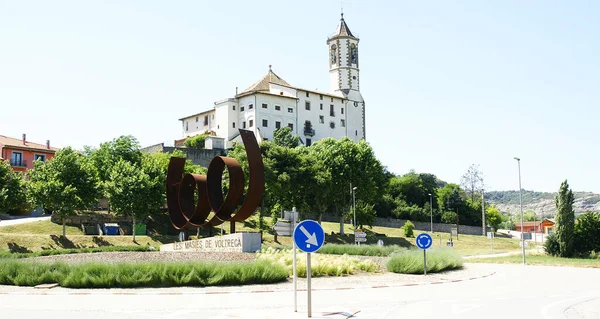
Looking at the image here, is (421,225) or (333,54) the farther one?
(333,54)

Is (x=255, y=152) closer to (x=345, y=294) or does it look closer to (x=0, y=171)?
(x=345, y=294)

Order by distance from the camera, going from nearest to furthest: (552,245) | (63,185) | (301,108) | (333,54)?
(552,245) → (63,185) → (301,108) → (333,54)

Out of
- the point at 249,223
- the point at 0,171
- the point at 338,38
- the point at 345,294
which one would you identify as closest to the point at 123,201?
the point at 0,171

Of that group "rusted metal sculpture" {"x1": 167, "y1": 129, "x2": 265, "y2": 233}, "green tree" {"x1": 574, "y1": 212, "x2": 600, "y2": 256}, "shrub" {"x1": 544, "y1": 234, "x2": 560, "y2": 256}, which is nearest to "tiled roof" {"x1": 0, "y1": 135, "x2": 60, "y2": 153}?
"rusted metal sculpture" {"x1": 167, "y1": 129, "x2": 265, "y2": 233}

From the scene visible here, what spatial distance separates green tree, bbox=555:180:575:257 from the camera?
46.8 meters

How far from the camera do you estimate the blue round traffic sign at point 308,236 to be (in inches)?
475

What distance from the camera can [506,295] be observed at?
17.2 metres

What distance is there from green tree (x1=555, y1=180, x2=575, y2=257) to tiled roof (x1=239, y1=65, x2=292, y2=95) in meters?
56.7

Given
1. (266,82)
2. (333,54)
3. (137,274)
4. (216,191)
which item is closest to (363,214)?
(266,82)

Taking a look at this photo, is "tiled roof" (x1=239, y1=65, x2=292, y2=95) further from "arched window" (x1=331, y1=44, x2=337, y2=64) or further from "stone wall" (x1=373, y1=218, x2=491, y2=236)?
"stone wall" (x1=373, y1=218, x2=491, y2=236)

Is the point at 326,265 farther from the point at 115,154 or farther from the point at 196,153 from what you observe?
the point at 196,153

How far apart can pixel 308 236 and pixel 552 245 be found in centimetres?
4113

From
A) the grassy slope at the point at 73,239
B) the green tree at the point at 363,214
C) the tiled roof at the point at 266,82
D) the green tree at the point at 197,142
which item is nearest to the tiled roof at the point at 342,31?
the tiled roof at the point at 266,82

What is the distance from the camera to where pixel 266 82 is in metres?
101
